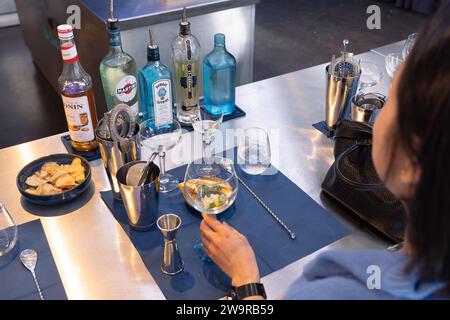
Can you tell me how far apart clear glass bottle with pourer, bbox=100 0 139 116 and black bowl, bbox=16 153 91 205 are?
0.19 metres

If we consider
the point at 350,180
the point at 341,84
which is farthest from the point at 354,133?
the point at 341,84

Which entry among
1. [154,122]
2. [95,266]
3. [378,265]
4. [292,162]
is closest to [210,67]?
[154,122]

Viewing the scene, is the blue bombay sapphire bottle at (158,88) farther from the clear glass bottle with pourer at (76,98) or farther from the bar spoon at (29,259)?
the bar spoon at (29,259)

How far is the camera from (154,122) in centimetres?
116

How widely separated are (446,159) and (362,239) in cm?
44

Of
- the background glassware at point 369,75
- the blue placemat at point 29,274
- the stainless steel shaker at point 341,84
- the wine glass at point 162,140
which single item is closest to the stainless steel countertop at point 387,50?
the background glassware at point 369,75

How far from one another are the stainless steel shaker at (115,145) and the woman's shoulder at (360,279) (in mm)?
457

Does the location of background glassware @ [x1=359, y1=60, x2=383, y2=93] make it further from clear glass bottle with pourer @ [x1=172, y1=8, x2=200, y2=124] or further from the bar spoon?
the bar spoon

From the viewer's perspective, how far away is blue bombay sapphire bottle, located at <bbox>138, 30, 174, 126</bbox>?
1.14m

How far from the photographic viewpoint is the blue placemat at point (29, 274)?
2.67ft

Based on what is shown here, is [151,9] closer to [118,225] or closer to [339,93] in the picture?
[339,93]

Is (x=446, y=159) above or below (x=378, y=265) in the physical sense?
above

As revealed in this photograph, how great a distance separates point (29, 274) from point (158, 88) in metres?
0.51
